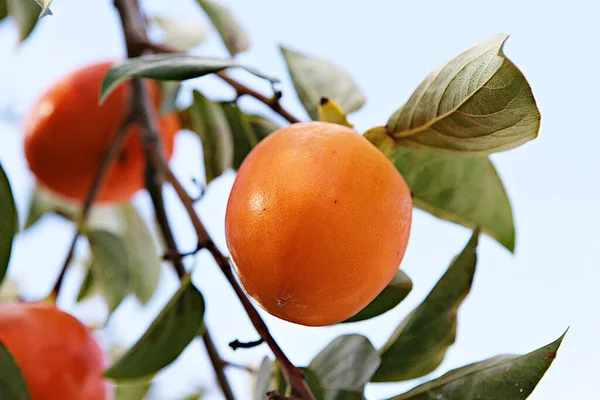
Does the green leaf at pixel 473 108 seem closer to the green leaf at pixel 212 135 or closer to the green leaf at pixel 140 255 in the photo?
the green leaf at pixel 212 135

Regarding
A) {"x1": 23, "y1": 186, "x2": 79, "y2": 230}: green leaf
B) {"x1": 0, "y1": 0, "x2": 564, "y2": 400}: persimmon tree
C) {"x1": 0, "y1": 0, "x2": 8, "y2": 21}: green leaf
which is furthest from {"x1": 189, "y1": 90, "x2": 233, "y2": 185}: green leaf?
{"x1": 23, "y1": 186, "x2": 79, "y2": 230}: green leaf

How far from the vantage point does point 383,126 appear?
0.66 m

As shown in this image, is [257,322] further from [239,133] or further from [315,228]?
[239,133]

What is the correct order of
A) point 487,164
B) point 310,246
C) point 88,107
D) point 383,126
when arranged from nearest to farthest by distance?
point 310,246 → point 383,126 → point 487,164 → point 88,107

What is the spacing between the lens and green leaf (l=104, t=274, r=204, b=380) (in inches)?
27.7

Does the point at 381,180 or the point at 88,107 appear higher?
the point at 381,180

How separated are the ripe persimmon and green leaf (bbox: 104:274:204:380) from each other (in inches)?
16.4

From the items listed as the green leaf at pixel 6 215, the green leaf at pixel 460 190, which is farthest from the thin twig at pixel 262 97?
the green leaf at pixel 6 215

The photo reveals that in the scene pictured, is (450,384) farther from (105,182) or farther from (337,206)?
(105,182)

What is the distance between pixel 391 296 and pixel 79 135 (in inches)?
22.5

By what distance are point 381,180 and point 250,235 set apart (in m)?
0.11

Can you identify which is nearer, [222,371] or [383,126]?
[383,126]

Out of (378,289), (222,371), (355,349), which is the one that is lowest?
(222,371)

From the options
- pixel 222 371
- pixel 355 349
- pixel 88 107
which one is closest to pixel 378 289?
pixel 355 349
